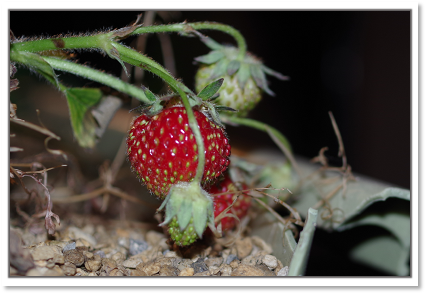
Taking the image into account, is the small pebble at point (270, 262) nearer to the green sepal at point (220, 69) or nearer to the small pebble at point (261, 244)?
the small pebble at point (261, 244)

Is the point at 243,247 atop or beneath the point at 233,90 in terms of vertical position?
beneath

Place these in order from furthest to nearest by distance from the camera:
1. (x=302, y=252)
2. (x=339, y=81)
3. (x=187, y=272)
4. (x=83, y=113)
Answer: (x=339, y=81) → (x=83, y=113) → (x=187, y=272) → (x=302, y=252)

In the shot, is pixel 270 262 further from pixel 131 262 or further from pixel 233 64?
pixel 233 64

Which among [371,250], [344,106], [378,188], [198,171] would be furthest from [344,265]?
[344,106]

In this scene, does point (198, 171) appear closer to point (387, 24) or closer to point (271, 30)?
point (271, 30)

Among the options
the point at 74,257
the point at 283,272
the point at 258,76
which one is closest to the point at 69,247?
the point at 74,257

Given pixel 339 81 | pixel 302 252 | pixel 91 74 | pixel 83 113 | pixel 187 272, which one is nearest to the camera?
pixel 302 252

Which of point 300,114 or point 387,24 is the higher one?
point 387,24

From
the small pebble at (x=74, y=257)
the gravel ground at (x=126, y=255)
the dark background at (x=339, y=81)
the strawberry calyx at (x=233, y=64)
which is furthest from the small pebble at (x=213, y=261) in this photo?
the dark background at (x=339, y=81)
